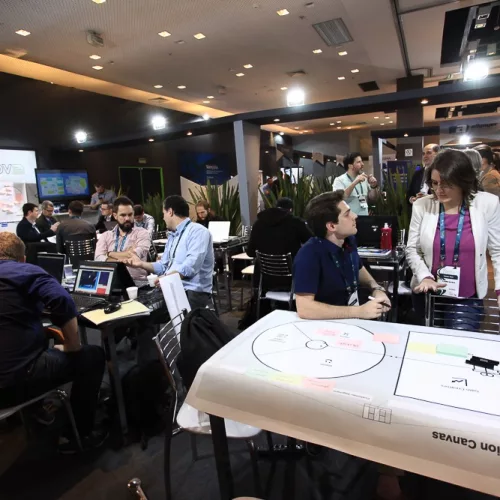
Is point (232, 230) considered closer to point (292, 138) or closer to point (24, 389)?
point (24, 389)

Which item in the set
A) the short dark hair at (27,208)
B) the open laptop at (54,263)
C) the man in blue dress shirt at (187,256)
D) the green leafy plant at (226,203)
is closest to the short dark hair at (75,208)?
the short dark hair at (27,208)

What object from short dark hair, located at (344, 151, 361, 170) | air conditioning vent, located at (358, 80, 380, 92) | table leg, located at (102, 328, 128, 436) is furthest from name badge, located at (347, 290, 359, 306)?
air conditioning vent, located at (358, 80, 380, 92)

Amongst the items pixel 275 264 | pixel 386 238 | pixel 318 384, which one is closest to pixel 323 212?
pixel 318 384

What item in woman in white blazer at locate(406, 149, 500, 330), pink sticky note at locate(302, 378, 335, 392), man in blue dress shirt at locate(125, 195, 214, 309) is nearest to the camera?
pink sticky note at locate(302, 378, 335, 392)

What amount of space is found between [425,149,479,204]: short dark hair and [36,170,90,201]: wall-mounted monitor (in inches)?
312

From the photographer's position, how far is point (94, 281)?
2.58 metres

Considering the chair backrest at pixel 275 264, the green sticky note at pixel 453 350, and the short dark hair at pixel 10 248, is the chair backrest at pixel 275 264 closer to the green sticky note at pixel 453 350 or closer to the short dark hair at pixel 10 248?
the short dark hair at pixel 10 248

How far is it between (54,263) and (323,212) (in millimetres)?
2017

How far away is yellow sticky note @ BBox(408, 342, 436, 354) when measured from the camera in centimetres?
120

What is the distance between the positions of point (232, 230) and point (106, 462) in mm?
4480

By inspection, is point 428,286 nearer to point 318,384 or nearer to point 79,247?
point 318,384

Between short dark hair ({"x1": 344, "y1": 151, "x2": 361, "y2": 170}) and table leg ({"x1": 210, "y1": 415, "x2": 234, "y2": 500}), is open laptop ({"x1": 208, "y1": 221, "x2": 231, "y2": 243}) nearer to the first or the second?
short dark hair ({"x1": 344, "y1": 151, "x2": 361, "y2": 170})

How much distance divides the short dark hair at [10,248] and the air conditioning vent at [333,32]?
17.7 feet

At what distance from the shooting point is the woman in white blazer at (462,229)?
1.82 metres
